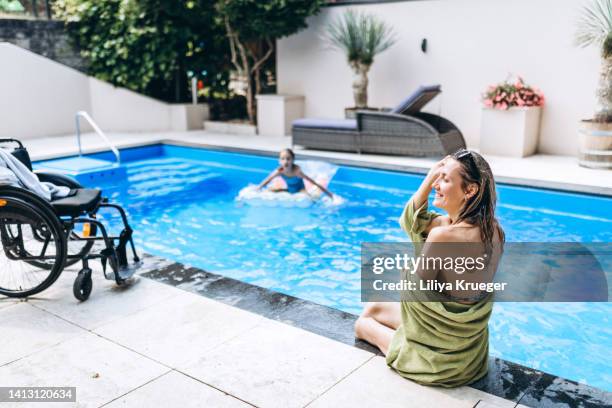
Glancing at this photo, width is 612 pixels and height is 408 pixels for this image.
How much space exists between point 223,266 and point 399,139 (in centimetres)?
405

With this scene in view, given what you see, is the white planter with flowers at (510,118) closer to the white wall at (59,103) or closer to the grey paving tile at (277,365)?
the white wall at (59,103)

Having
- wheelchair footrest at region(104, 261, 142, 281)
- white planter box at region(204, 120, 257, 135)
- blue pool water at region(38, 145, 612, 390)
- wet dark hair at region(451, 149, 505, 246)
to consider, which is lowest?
blue pool water at region(38, 145, 612, 390)

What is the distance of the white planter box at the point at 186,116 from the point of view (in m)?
11.2

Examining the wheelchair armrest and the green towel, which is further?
the wheelchair armrest

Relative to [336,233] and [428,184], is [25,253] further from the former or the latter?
[336,233]

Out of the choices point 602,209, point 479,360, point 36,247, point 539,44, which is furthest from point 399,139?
point 479,360

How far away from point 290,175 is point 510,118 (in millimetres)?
3510

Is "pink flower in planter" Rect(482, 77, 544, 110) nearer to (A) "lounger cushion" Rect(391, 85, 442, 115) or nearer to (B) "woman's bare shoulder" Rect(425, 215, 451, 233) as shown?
(A) "lounger cushion" Rect(391, 85, 442, 115)

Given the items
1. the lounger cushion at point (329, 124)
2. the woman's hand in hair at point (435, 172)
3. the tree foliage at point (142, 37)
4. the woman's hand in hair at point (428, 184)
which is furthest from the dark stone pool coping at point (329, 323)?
the tree foliage at point (142, 37)

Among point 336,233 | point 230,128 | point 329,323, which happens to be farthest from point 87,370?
point 230,128

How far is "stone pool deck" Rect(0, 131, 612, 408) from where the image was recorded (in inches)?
96.0

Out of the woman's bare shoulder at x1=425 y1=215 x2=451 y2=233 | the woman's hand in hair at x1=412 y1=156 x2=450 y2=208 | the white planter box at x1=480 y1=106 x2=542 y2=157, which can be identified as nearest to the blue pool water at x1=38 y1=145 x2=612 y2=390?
the woman's bare shoulder at x1=425 y1=215 x2=451 y2=233

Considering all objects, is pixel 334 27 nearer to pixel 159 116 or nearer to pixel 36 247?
pixel 159 116

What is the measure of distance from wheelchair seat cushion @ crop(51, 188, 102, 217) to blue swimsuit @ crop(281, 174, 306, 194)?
3088mm
